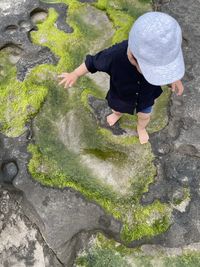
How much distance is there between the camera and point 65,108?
2.85 metres

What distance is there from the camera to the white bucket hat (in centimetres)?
186

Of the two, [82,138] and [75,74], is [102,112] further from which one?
[75,74]

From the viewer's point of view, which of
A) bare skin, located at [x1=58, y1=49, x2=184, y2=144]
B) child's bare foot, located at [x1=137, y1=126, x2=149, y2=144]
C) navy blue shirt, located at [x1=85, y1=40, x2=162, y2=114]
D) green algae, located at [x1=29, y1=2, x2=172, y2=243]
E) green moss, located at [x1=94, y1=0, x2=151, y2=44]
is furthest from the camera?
green moss, located at [x1=94, y1=0, x2=151, y2=44]

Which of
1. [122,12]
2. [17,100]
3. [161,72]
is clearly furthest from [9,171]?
[122,12]

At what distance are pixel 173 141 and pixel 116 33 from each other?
1.01m

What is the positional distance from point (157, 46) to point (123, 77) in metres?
0.40

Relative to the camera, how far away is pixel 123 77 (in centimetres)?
225

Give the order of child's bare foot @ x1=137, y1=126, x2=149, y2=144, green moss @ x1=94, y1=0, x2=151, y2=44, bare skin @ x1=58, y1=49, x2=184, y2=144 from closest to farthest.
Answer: bare skin @ x1=58, y1=49, x2=184, y2=144
child's bare foot @ x1=137, y1=126, x2=149, y2=144
green moss @ x1=94, y1=0, x2=151, y2=44

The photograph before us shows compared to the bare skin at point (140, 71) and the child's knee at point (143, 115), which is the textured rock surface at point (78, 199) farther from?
the child's knee at point (143, 115)

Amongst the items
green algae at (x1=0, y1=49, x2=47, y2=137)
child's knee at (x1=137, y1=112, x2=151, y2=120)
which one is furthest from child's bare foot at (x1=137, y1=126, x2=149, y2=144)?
green algae at (x1=0, y1=49, x2=47, y2=137)

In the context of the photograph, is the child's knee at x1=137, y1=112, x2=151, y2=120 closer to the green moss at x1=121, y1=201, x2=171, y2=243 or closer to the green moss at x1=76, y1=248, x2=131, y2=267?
the green moss at x1=121, y1=201, x2=171, y2=243

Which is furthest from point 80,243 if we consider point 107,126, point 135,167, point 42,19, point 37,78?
point 42,19

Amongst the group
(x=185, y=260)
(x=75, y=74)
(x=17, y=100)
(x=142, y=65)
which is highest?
(x=142, y=65)

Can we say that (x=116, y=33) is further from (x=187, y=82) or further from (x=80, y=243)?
(x=80, y=243)
